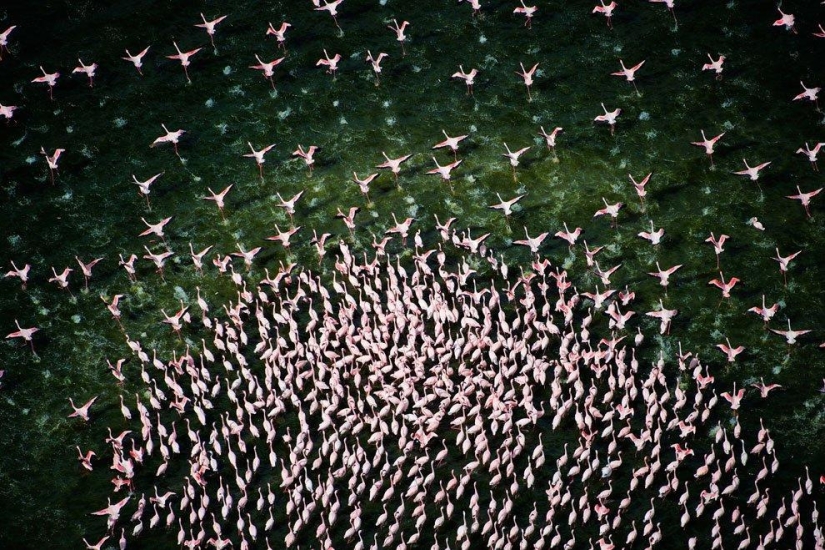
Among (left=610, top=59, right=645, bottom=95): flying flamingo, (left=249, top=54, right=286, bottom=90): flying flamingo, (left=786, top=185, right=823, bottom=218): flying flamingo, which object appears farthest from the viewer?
(left=249, top=54, right=286, bottom=90): flying flamingo

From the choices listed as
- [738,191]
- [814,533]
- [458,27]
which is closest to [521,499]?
[814,533]

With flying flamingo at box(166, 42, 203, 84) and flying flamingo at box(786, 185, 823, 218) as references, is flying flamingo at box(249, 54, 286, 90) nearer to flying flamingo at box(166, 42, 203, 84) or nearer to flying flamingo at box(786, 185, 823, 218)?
flying flamingo at box(166, 42, 203, 84)

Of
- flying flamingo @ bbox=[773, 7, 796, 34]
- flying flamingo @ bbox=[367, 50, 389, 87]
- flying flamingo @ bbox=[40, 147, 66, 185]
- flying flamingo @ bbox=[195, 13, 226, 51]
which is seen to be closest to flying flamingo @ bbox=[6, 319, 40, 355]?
flying flamingo @ bbox=[40, 147, 66, 185]

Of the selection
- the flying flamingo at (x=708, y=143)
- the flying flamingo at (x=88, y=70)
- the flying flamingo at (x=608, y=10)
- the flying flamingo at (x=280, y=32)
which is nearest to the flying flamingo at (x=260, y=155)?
the flying flamingo at (x=280, y=32)

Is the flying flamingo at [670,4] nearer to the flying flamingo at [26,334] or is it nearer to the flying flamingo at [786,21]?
the flying flamingo at [786,21]

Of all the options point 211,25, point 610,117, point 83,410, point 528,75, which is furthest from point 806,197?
point 83,410

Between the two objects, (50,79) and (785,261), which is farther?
(50,79)

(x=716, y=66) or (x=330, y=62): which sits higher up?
(x=330, y=62)

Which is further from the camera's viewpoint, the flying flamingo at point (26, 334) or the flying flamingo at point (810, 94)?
the flying flamingo at point (810, 94)

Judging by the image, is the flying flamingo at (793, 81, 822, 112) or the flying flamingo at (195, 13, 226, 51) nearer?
the flying flamingo at (793, 81, 822, 112)

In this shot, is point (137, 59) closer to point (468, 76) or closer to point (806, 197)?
point (468, 76)
